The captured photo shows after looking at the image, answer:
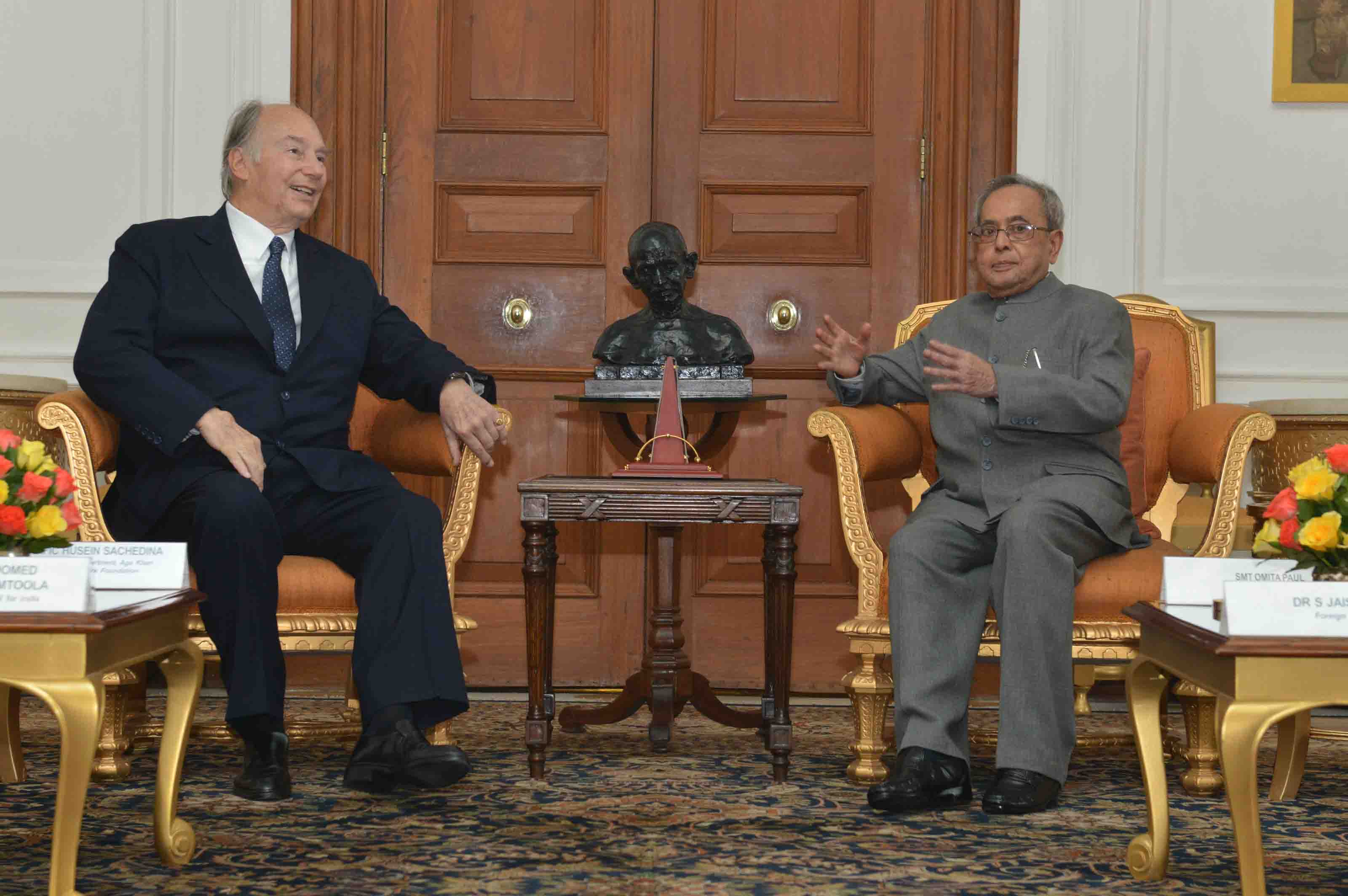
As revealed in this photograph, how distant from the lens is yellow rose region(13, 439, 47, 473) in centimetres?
207

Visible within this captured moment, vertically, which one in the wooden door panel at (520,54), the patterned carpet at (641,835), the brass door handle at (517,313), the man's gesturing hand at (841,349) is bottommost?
the patterned carpet at (641,835)

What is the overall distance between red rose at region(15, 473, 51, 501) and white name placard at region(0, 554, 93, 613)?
0.13 metres

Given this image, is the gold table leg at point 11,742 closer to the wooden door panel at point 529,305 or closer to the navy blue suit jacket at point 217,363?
the navy blue suit jacket at point 217,363

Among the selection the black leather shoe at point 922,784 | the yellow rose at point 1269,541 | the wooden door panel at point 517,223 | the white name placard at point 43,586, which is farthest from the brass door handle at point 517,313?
the yellow rose at point 1269,541

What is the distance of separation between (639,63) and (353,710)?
193 cm

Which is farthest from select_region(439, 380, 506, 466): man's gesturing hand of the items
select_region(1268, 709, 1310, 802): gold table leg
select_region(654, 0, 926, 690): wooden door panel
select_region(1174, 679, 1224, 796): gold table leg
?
select_region(1268, 709, 1310, 802): gold table leg

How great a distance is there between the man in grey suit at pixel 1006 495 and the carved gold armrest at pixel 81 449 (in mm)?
1521

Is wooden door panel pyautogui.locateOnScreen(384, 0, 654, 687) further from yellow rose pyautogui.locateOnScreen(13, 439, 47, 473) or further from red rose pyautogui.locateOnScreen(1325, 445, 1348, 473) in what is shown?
red rose pyautogui.locateOnScreen(1325, 445, 1348, 473)

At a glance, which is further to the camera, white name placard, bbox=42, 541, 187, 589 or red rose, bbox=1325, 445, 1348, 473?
white name placard, bbox=42, 541, 187, 589

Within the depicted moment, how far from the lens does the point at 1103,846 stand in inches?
94.8

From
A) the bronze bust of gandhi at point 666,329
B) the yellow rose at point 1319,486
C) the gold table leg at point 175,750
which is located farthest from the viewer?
the bronze bust of gandhi at point 666,329

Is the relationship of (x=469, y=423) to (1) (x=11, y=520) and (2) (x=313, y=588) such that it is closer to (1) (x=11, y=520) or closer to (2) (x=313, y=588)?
(2) (x=313, y=588)

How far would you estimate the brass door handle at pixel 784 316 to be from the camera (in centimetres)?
398

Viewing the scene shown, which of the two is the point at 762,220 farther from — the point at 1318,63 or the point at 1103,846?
the point at 1103,846
